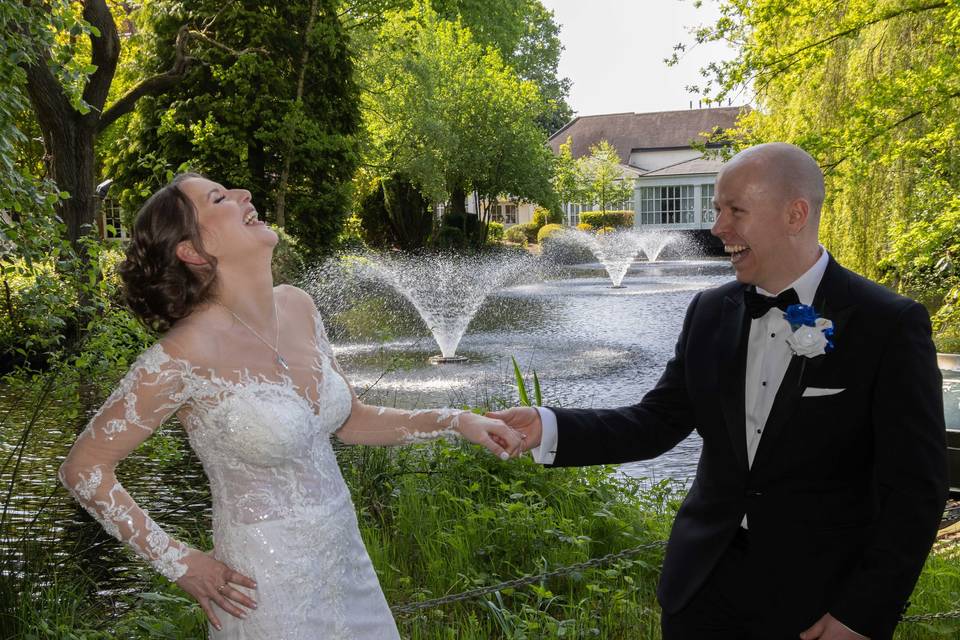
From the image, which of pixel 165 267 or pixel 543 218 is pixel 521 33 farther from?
pixel 165 267

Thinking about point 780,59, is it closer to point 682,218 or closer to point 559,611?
point 559,611

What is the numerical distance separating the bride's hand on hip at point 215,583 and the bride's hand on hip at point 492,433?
99 centimetres

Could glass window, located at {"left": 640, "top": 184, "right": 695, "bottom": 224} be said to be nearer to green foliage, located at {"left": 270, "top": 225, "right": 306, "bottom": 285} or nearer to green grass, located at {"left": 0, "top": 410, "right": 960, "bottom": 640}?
green foliage, located at {"left": 270, "top": 225, "right": 306, "bottom": 285}

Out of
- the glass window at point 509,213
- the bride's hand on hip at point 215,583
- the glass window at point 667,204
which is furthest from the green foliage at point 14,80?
the glass window at point 509,213

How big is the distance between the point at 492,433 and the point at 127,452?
1.36 metres

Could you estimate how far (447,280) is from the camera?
31141 millimetres

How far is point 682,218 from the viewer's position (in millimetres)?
64312

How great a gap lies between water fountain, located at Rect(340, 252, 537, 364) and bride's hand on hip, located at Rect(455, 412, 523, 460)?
1228 cm

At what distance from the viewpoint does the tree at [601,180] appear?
59906 millimetres

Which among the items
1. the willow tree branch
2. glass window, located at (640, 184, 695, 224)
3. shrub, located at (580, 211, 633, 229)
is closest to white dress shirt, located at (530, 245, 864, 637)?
the willow tree branch

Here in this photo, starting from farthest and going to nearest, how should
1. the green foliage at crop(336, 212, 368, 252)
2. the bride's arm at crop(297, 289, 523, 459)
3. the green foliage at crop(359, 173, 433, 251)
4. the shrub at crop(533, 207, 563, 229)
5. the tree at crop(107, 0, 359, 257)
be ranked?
the shrub at crop(533, 207, 563, 229)
the green foliage at crop(359, 173, 433, 251)
the green foliage at crop(336, 212, 368, 252)
the tree at crop(107, 0, 359, 257)
the bride's arm at crop(297, 289, 523, 459)

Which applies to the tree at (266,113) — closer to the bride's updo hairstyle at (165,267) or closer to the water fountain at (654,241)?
the bride's updo hairstyle at (165,267)

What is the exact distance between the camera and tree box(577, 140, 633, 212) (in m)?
59.9

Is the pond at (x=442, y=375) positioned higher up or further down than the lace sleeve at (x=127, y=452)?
further down
